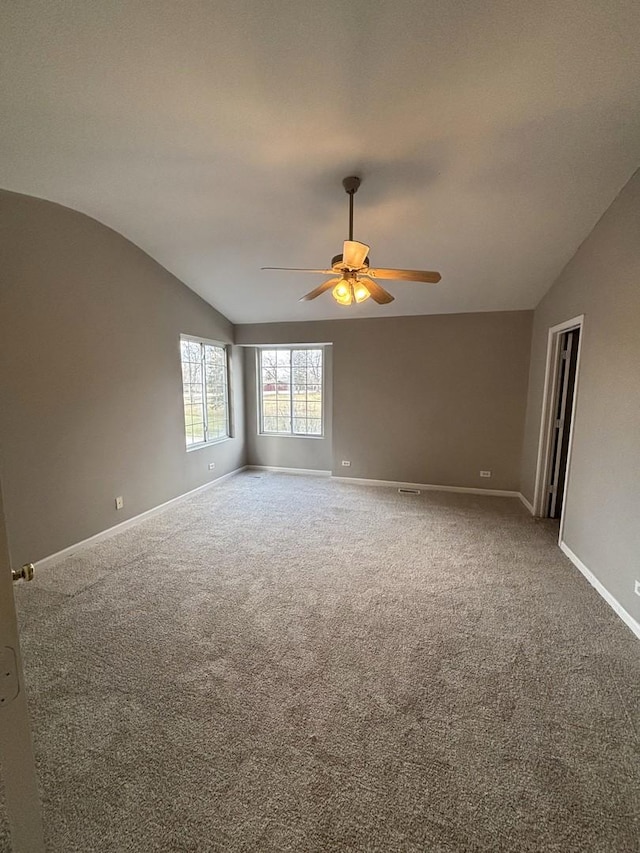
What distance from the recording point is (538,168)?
2.44 m

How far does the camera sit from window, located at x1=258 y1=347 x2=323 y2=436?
5.80m

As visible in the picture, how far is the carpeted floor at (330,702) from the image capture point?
1298 millimetres

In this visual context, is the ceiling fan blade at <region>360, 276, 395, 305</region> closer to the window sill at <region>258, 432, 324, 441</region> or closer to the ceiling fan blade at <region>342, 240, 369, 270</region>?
the ceiling fan blade at <region>342, 240, 369, 270</region>

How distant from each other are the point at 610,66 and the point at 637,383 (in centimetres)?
170

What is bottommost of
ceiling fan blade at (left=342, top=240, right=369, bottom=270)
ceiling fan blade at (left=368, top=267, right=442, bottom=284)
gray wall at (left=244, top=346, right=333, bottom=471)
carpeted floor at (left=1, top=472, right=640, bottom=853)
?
carpeted floor at (left=1, top=472, right=640, bottom=853)

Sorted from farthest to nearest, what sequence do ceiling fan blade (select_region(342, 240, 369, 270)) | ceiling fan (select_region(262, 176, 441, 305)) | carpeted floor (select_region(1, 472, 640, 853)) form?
1. ceiling fan (select_region(262, 176, 441, 305))
2. ceiling fan blade (select_region(342, 240, 369, 270))
3. carpeted floor (select_region(1, 472, 640, 853))

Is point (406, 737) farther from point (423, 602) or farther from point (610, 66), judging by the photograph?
point (610, 66)

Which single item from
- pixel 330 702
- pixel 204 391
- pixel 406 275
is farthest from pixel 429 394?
pixel 330 702

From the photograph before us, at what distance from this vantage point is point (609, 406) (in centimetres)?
264

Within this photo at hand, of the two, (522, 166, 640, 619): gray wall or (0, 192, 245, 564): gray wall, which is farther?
(0, 192, 245, 564): gray wall

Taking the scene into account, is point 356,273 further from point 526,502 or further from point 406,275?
point 526,502

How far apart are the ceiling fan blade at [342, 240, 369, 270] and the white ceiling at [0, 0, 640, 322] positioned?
2.15ft

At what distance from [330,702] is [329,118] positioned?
10.3 ft

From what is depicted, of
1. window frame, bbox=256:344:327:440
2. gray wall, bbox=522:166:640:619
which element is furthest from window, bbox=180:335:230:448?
gray wall, bbox=522:166:640:619
